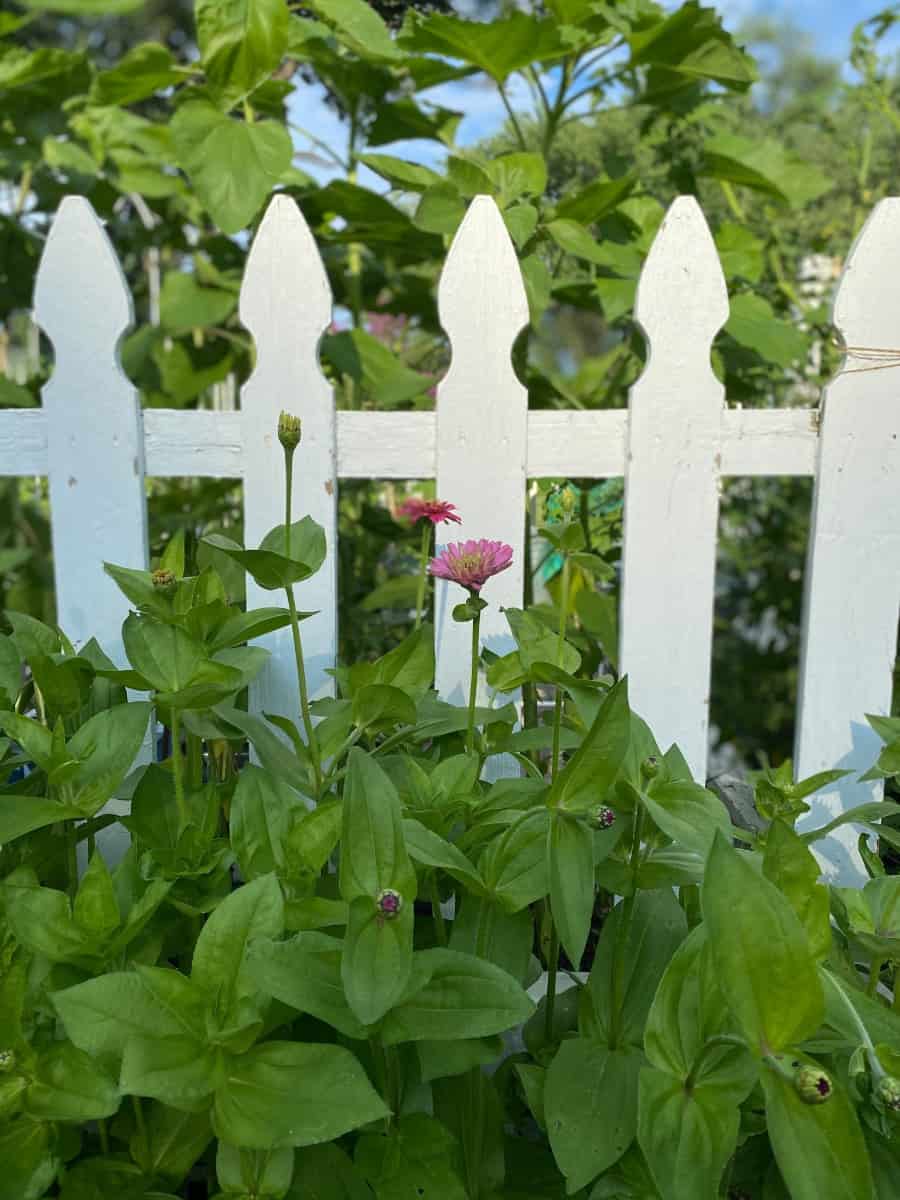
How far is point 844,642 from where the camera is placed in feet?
5.11

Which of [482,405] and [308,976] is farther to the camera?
[482,405]

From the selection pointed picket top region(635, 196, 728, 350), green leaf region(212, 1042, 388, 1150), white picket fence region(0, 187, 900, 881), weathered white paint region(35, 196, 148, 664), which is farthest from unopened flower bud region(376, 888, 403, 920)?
pointed picket top region(635, 196, 728, 350)

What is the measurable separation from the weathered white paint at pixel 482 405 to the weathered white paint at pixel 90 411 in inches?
17.6

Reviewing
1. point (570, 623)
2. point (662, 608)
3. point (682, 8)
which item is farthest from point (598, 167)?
point (662, 608)

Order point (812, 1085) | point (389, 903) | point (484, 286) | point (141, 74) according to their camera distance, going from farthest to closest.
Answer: point (141, 74) < point (484, 286) < point (389, 903) < point (812, 1085)

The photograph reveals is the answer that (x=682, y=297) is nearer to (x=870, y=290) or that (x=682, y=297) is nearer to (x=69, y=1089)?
(x=870, y=290)

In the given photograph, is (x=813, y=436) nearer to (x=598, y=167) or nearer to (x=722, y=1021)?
(x=722, y=1021)

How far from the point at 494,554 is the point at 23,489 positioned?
265 cm

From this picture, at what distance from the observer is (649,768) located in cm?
97

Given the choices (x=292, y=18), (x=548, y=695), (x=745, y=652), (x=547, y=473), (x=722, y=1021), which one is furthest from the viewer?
(x=745, y=652)

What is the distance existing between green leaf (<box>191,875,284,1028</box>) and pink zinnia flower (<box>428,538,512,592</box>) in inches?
13.2

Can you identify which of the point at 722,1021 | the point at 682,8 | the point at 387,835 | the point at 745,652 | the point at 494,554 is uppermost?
the point at 682,8

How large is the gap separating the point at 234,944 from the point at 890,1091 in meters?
0.48

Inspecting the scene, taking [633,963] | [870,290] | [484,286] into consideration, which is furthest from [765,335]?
[633,963]
